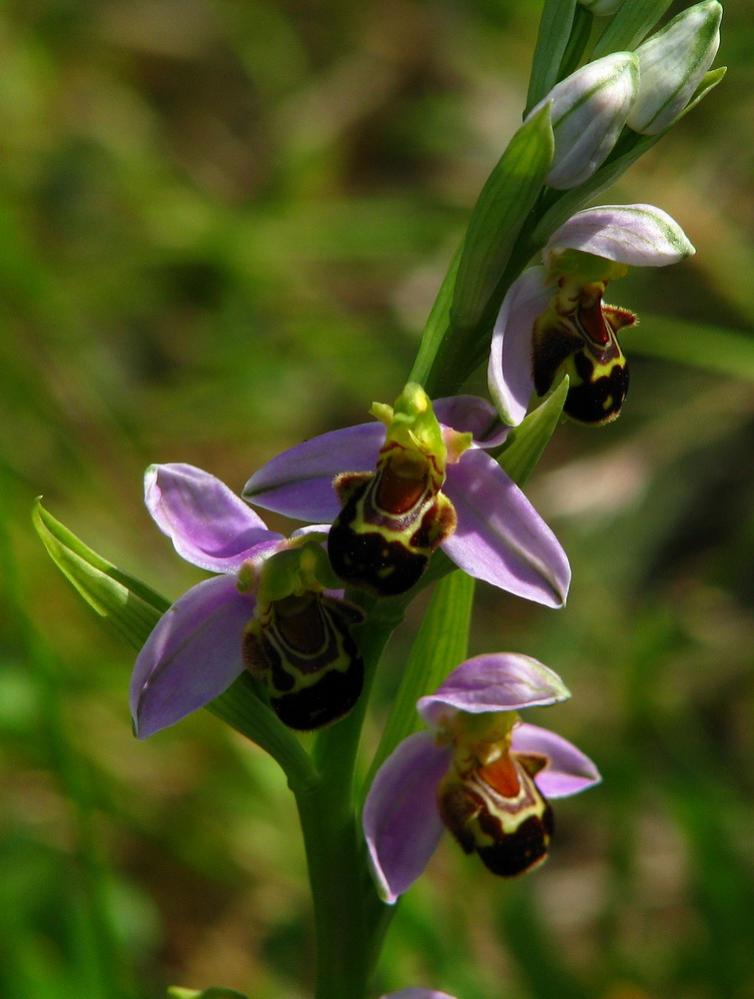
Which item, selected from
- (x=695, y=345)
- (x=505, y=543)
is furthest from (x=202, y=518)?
(x=695, y=345)

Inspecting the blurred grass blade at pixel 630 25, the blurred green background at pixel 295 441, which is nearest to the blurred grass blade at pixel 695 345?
the blurred green background at pixel 295 441

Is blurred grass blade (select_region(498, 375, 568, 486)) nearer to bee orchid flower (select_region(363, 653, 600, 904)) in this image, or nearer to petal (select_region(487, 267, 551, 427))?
petal (select_region(487, 267, 551, 427))

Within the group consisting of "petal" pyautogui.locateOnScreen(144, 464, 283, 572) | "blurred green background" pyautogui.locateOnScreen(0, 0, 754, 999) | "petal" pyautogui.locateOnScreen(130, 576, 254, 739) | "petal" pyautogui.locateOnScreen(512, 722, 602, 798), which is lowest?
"blurred green background" pyautogui.locateOnScreen(0, 0, 754, 999)

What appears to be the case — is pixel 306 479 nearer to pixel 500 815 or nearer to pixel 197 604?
pixel 197 604

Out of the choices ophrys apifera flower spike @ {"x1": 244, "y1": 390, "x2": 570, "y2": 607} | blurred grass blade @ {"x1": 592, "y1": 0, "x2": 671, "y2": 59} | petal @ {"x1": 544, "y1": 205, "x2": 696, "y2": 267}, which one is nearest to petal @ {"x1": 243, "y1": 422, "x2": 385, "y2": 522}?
ophrys apifera flower spike @ {"x1": 244, "y1": 390, "x2": 570, "y2": 607}

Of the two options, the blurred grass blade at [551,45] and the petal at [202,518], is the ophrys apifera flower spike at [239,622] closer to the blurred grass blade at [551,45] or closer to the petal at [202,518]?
the petal at [202,518]
